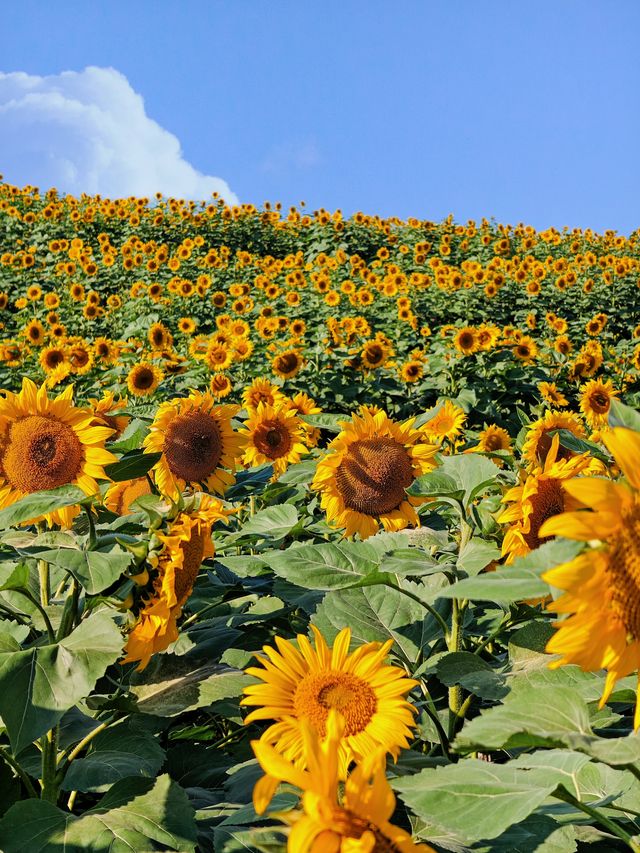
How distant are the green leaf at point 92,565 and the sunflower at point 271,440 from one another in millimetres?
2605

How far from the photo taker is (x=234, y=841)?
4.58 ft

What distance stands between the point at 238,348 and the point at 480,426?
313 cm

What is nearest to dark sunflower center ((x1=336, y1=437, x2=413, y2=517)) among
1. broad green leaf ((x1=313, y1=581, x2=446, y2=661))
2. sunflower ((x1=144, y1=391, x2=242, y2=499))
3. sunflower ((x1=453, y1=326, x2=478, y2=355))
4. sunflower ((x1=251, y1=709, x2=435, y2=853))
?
sunflower ((x1=144, y1=391, x2=242, y2=499))

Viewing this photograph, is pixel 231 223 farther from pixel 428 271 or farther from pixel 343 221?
pixel 428 271

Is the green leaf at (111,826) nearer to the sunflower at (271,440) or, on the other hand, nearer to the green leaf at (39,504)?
the green leaf at (39,504)

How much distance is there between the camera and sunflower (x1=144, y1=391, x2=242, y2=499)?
3094mm

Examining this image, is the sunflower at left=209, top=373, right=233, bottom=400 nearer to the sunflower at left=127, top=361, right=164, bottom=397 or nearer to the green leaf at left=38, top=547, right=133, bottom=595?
the sunflower at left=127, top=361, right=164, bottom=397

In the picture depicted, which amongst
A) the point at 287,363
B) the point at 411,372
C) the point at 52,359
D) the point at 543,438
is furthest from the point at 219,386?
the point at 543,438

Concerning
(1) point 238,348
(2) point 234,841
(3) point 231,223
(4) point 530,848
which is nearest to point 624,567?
(4) point 530,848

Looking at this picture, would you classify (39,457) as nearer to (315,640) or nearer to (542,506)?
Result: (315,640)

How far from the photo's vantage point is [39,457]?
7.61 ft

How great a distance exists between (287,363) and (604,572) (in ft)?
22.6

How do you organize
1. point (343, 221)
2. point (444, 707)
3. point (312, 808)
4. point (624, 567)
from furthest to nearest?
point (343, 221)
point (444, 707)
point (624, 567)
point (312, 808)

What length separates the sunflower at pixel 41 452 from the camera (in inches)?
90.6
